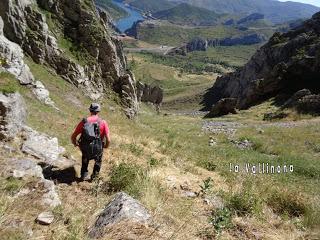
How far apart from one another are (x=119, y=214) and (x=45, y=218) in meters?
1.21

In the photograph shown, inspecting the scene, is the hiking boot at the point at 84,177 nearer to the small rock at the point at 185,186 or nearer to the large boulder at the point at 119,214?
the small rock at the point at 185,186

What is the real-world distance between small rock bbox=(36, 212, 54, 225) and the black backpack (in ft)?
9.97

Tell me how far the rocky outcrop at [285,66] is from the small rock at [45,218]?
57.7 m

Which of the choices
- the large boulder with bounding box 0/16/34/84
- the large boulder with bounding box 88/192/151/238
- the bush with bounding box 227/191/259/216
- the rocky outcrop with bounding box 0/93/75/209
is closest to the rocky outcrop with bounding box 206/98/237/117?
the large boulder with bounding box 0/16/34/84

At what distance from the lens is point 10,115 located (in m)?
11.6

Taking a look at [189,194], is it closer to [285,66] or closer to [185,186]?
[185,186]

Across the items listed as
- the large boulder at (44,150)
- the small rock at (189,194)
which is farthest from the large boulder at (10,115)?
the small rock at (189,194)

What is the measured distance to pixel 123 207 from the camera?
7355 mm

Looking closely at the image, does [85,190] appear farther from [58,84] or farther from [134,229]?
[58,84]

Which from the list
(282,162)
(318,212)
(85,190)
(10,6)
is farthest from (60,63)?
(318,212)

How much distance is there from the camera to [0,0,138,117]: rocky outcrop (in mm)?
30156

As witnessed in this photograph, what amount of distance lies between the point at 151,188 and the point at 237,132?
27.7 metres

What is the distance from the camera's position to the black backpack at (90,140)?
401 inches

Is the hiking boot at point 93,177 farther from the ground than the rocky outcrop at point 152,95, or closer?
farther from the ground
